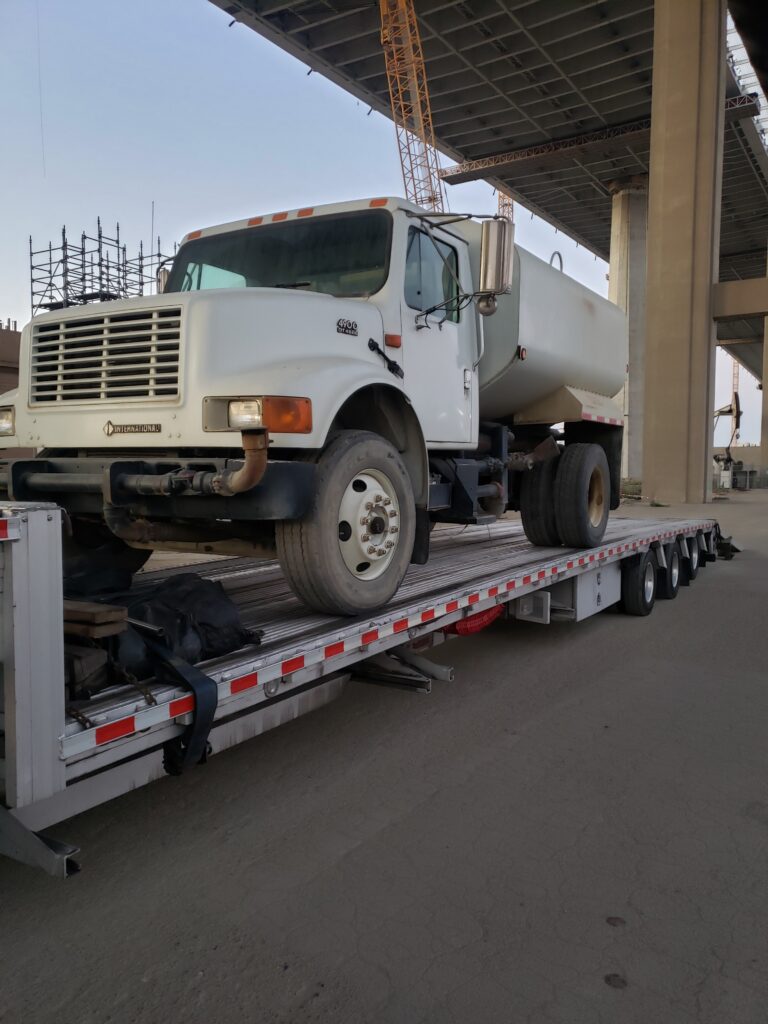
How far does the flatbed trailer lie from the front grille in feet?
4.13

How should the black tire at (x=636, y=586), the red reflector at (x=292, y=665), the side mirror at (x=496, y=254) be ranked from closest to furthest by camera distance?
the red reflector at (x=292, y=665)
the side mirror at (x=496, y=254)
the black tire at (x=636, y=586)

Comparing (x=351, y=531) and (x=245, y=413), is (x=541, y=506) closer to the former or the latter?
(x=351, y=531)

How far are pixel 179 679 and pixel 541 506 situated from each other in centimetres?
528

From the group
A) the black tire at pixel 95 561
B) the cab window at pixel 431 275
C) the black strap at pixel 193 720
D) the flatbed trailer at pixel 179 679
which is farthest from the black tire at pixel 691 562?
the black strap at pixel 193 720

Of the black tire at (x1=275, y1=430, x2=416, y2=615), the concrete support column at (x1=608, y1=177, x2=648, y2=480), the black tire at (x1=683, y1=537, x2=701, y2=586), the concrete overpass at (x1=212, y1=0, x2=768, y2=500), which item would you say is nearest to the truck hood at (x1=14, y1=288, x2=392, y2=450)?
the black tire at (x1=275, y1=430, x2=416, y2=615)

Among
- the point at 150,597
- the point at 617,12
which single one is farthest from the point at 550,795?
the point at 617,12

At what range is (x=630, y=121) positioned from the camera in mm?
36031

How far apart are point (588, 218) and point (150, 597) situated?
171ft

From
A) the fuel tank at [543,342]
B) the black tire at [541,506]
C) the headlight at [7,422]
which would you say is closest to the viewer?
the headlight at [7,422]

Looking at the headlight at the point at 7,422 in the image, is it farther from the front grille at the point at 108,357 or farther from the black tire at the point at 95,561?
the black tire at the point at 95,561

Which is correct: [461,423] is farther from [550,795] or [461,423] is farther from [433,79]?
[433,79]

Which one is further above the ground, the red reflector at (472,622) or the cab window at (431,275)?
the cab window at (431,275)

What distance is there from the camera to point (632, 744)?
452 centimetres

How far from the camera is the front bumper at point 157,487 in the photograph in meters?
3.77
